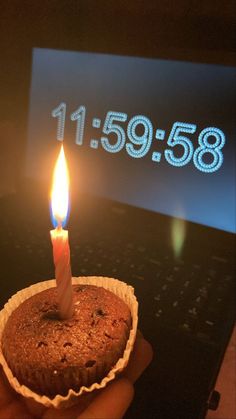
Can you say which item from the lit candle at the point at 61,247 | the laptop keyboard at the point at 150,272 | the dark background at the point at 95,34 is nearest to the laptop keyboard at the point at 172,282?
the laptop keyboard at the point at 150,272

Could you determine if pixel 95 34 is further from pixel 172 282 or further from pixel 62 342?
pixel 62 342

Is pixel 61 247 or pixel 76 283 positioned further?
pixel 76 283

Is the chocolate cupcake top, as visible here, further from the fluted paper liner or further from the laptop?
the laptop

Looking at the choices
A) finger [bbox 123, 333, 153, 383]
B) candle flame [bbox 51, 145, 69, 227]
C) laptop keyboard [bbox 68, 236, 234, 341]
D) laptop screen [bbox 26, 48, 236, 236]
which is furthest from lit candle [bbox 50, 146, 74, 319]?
laptop screen [bbox 26, 48, 236, 236]

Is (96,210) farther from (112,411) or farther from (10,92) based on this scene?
(112,411)

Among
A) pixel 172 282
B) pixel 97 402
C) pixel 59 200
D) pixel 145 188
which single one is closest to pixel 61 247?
pixel 59 200

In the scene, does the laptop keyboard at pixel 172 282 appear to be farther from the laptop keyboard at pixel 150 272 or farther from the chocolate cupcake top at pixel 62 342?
the chocolate cupcake top at pixel 62 342
